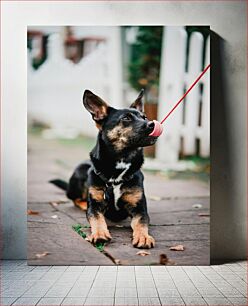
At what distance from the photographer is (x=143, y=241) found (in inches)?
147

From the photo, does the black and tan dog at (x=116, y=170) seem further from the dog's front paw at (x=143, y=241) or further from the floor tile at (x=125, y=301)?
the floor tile at (x=125, y=301)

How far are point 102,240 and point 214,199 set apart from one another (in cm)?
97

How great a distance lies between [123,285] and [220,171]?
1279 mm

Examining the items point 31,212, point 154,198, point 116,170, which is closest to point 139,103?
point 116,170

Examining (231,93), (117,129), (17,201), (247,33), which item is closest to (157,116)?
(117,129)

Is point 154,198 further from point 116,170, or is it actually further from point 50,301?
point 50,301

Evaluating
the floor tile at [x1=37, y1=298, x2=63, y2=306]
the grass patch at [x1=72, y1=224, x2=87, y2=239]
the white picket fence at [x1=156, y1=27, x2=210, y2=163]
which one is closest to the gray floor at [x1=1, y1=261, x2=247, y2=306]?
the floor tile at [x1=37, y1=298, x2=63, y2=306]

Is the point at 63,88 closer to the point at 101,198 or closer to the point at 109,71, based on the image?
the point at 109,71

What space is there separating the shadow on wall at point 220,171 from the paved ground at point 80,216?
0.13 meters

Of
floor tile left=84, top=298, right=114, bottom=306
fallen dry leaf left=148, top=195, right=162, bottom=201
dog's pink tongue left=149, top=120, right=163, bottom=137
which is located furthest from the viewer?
fallen dry leaf left=148, top=195, right=162, bottom=201

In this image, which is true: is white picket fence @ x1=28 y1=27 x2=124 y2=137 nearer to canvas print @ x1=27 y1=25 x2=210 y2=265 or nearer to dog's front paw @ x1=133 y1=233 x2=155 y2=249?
canvas print @ x1=27 y1=25 x2=210 y2=265

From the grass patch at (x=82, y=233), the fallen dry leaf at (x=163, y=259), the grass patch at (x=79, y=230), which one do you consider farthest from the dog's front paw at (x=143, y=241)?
the grass patch at (x=79, y=230)

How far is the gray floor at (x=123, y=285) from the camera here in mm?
3047

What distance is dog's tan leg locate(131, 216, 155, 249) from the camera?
147 inches
